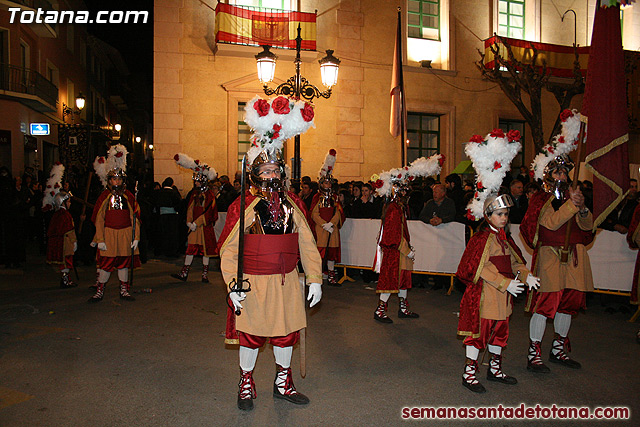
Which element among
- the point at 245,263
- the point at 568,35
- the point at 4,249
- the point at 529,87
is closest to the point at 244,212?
the point at 245,263

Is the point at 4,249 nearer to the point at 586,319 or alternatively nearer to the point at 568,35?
the point at 586,319

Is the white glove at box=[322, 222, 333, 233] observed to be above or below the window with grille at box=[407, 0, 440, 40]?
below

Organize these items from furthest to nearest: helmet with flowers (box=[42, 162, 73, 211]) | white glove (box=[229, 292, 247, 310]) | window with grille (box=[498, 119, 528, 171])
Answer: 1. window with grille (box=[498, 119, 528, 171])
2. helmet with flowers (box=[42, 162, 73, 211])
3. white glove (box=[229, 292, 247, 310])

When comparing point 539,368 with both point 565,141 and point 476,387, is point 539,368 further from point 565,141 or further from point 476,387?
point 565,141

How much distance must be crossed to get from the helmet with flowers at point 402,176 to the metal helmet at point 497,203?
2691mm

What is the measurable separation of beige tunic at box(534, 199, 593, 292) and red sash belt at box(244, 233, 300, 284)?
2.86m

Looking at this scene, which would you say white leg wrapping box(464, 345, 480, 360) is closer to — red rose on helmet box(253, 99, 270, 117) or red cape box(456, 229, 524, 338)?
red cape box(456, 229, 524, 338)

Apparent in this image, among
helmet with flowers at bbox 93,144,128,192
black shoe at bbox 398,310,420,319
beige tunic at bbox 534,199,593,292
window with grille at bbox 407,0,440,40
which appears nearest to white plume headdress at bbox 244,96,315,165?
beige tunic at bbox 534,199,593,292

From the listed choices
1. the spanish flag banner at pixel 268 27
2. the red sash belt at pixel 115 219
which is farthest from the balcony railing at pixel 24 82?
the red sash belt at pixel 115 219

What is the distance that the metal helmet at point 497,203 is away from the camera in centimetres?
477

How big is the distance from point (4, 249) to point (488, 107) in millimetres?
15508

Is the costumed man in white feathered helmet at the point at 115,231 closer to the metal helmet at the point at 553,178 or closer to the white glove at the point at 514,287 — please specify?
the white glove at the point at 514,287

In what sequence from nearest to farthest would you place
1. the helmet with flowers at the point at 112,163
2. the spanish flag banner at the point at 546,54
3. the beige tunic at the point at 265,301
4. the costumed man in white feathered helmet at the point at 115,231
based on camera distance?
1. the beige tunic at the point at 265,301
2. the costumed man in white feathered helmet at the point at 115,231
3. the helmet with flowers at the point at 112,163
4. the spanish flag banner at the point at 546,54

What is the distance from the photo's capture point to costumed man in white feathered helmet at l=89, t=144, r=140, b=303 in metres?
Answer: 8.26
